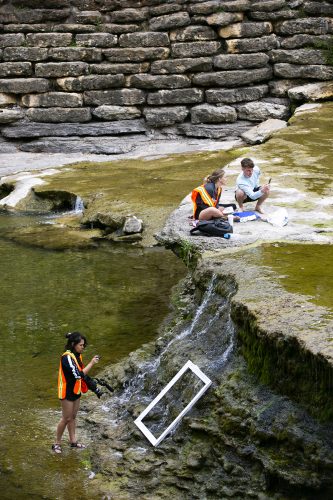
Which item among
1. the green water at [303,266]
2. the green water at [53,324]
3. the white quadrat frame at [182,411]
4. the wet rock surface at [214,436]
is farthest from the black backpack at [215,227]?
the white quadrat frame at [182,411]

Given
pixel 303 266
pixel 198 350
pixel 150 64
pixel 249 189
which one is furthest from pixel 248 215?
pixel 150 64

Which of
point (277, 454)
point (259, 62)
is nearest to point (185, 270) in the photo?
point (277, 454)

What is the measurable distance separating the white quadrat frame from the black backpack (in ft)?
6.49

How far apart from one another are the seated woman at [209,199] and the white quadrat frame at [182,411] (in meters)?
2.36

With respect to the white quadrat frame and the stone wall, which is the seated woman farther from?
the stone wall

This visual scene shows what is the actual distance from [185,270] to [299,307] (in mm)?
4515

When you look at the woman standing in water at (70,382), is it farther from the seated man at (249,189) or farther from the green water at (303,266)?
the seated man at (249,189)

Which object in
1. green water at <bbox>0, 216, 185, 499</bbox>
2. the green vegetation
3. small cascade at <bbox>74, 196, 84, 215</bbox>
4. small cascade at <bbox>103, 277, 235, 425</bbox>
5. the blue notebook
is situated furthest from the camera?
small cascade at <bbox>74, 196, 84, 215</bbox>

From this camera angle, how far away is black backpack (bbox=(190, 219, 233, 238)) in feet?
27.3

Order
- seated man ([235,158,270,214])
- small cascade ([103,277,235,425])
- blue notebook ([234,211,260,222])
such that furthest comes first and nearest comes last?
seated man ([235,158,270,214]) < blue notebook ([234,211,260,222]) < small cascade ([103,277,235,425])

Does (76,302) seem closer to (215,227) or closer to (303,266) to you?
(215,227)

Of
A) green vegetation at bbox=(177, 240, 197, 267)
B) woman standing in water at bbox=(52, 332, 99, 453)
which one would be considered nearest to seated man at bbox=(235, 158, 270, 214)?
green vegetation at bbox=(177, 240, 197, 267)

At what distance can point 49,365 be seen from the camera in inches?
310

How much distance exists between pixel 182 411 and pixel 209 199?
304cm
